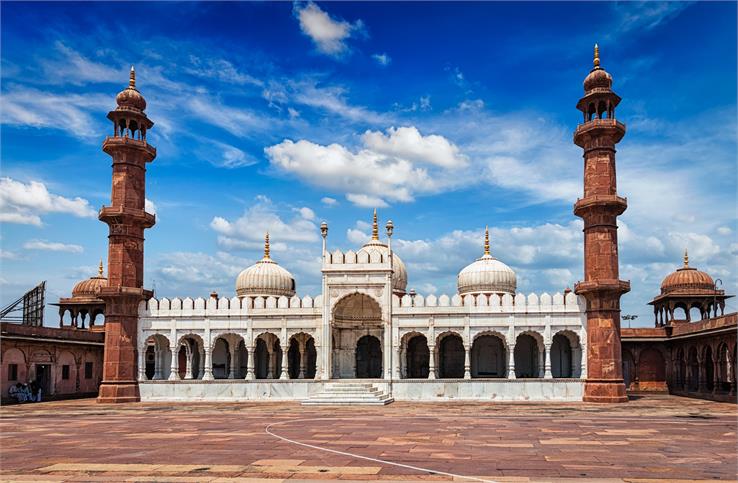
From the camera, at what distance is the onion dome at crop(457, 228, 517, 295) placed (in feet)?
144

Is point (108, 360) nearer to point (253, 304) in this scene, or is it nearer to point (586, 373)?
point (253, 304)

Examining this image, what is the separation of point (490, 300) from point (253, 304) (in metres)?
12.9

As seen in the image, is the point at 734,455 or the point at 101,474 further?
the point at 734,455

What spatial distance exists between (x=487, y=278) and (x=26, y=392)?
27.0 metres

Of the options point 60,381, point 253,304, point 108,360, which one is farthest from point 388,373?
point 60,381

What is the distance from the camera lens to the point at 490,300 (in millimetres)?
37375

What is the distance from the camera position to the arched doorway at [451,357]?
140 feet

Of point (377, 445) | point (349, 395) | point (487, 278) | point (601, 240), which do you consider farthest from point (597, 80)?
point (377, 445)

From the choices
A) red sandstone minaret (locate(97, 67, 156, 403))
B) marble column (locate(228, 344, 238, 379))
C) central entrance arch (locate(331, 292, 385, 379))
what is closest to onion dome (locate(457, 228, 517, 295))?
central entrance arch (locate(331, 292, 385, 379))

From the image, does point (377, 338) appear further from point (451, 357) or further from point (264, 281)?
point (264, 281)

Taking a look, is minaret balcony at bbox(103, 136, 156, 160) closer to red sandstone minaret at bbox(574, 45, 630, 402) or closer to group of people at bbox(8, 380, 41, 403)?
group of people at bbox(8, 380, 41, 403)

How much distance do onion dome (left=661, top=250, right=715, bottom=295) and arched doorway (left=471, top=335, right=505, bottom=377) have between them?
46.7 feet

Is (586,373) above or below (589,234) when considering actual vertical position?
below

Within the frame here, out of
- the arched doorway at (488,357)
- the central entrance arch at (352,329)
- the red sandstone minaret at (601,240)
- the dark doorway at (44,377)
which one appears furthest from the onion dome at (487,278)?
the dark doorway at (44,377)
